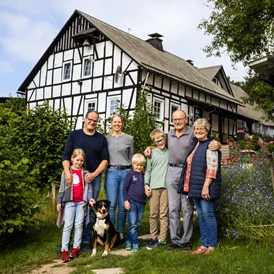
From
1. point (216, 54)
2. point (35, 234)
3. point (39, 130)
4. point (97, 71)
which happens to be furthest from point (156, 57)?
point (35, 234)

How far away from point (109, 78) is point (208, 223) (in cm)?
1636

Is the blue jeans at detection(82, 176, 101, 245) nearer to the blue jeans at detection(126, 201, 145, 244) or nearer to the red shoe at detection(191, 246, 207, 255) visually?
the blue jeans at detection(126, 201, 145, 244)

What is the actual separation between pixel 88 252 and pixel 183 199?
1.41m

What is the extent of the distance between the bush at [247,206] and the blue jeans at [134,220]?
1.05 meters

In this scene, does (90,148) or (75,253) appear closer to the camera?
(75,253)

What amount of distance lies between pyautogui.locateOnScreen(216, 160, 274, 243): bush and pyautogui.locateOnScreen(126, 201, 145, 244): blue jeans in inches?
41.2

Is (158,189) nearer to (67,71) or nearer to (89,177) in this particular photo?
(89,177)

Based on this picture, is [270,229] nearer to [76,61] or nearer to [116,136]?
[116,136]

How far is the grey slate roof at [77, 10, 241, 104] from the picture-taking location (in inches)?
798

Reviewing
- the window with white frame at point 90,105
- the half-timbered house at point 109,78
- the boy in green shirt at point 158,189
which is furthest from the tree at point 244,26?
the boy in green shirt at point 158,189

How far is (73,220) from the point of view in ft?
18.2

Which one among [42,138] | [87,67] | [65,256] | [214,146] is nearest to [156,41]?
[87,67]

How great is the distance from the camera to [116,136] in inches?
231

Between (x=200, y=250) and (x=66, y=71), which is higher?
(x=66, y=71)
